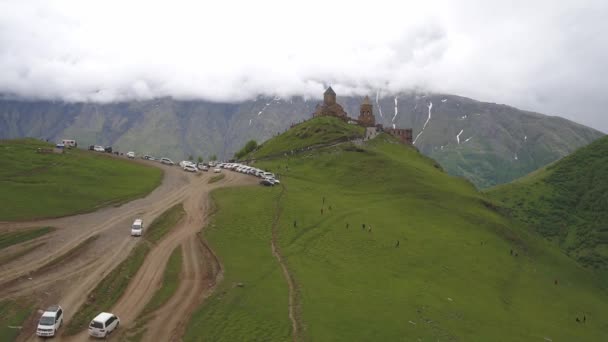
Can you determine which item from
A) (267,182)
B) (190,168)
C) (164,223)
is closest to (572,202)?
(267,182)

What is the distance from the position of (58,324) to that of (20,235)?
25044 millimetres

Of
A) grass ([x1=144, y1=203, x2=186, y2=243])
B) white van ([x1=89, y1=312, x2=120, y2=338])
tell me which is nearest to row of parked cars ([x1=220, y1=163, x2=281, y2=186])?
grass ([x1=144, y1=203, x2=186, y2=243])

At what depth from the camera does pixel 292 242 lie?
70500 mm

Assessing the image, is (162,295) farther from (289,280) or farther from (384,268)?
(384,268)

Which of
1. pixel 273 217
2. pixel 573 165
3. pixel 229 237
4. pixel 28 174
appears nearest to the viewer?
pixel 229 237

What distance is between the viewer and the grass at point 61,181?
72.2 meters

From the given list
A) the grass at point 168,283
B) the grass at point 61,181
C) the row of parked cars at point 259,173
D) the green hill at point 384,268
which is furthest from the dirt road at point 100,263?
the row of parked cars at point 259,173

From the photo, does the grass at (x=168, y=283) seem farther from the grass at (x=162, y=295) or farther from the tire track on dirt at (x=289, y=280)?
the tire track on dirt at (x=289, y=280)

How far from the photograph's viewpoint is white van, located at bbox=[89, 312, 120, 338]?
129 ft

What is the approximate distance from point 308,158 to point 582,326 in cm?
8387

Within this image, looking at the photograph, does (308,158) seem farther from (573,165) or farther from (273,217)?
(573,165)

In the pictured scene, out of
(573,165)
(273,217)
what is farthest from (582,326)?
(573,165)

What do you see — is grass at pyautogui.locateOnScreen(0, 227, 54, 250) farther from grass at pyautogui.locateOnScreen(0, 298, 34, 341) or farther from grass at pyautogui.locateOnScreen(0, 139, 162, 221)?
grass at pyautogui.locateOnScreen(0, 298, 34, 341)

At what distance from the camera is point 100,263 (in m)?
54.6
